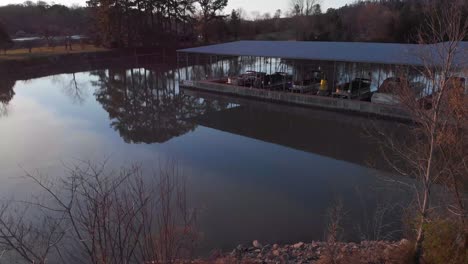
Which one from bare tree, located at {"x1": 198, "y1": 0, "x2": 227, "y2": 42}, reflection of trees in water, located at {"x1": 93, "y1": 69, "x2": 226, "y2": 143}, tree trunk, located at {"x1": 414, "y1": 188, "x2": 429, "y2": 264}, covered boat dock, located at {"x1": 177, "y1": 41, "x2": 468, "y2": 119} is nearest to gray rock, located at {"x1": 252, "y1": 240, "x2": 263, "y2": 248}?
tree trunk, located at {"x1": 414, "y1": 188, "x2": 429, "y2": 264}

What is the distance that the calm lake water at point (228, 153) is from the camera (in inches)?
324

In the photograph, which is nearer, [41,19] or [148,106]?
[148,106]

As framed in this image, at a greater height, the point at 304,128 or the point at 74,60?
the point at 74,60

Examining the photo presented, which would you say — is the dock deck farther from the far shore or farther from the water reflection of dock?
the far shore

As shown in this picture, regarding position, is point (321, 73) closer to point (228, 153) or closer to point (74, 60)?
point (228, 153)

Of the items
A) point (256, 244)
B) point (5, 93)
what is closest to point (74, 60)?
point (5, 93)

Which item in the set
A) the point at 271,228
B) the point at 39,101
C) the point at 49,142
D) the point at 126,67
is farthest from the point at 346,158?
the point at 126,67

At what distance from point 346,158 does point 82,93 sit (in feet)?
56.5

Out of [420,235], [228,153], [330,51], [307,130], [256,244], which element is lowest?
[256,244]

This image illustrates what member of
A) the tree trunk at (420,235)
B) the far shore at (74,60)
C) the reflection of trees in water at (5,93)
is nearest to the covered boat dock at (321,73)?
the tree trunk at (420,235)

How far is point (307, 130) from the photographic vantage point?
1495cm

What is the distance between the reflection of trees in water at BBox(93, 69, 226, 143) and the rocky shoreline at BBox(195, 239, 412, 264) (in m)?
7.63

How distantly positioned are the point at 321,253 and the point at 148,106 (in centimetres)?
1450

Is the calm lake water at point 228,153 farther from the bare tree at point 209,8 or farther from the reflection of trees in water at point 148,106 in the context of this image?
the bare tree at point 209,8
